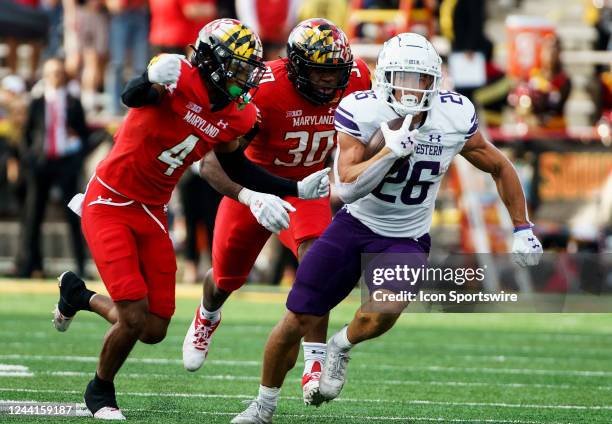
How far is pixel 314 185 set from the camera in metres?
6.61

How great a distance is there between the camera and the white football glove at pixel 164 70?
6.24 m

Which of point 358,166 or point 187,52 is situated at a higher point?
point 358,166

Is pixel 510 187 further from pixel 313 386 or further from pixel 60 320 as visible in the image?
pixel 60 320

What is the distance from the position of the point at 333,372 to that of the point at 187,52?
701cm

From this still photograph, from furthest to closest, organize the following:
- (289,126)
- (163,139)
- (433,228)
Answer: (433,228), (289,126), (163,139)

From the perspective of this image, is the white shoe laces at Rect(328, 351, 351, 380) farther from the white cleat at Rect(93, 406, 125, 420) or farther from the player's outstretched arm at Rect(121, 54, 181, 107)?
the player's outstretched arm at Rect(121, 54, 181, 107)

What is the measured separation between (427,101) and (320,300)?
1.01 metres

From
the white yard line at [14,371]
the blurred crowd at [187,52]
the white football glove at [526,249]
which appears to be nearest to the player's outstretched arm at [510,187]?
the white football glove at [526,249]

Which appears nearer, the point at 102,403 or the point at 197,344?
the point at 102,403

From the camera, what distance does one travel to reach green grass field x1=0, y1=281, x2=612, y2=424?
671 cm

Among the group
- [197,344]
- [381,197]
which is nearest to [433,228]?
[197,344]

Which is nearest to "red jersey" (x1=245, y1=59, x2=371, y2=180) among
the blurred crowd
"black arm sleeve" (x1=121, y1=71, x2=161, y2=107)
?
"black arm sleeve" (x1=121, y1=71, x2=161, y2=107)

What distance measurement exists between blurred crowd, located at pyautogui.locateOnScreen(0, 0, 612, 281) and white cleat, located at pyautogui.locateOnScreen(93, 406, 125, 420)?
6934 mm

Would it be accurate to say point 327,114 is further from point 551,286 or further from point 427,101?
point 551,286
